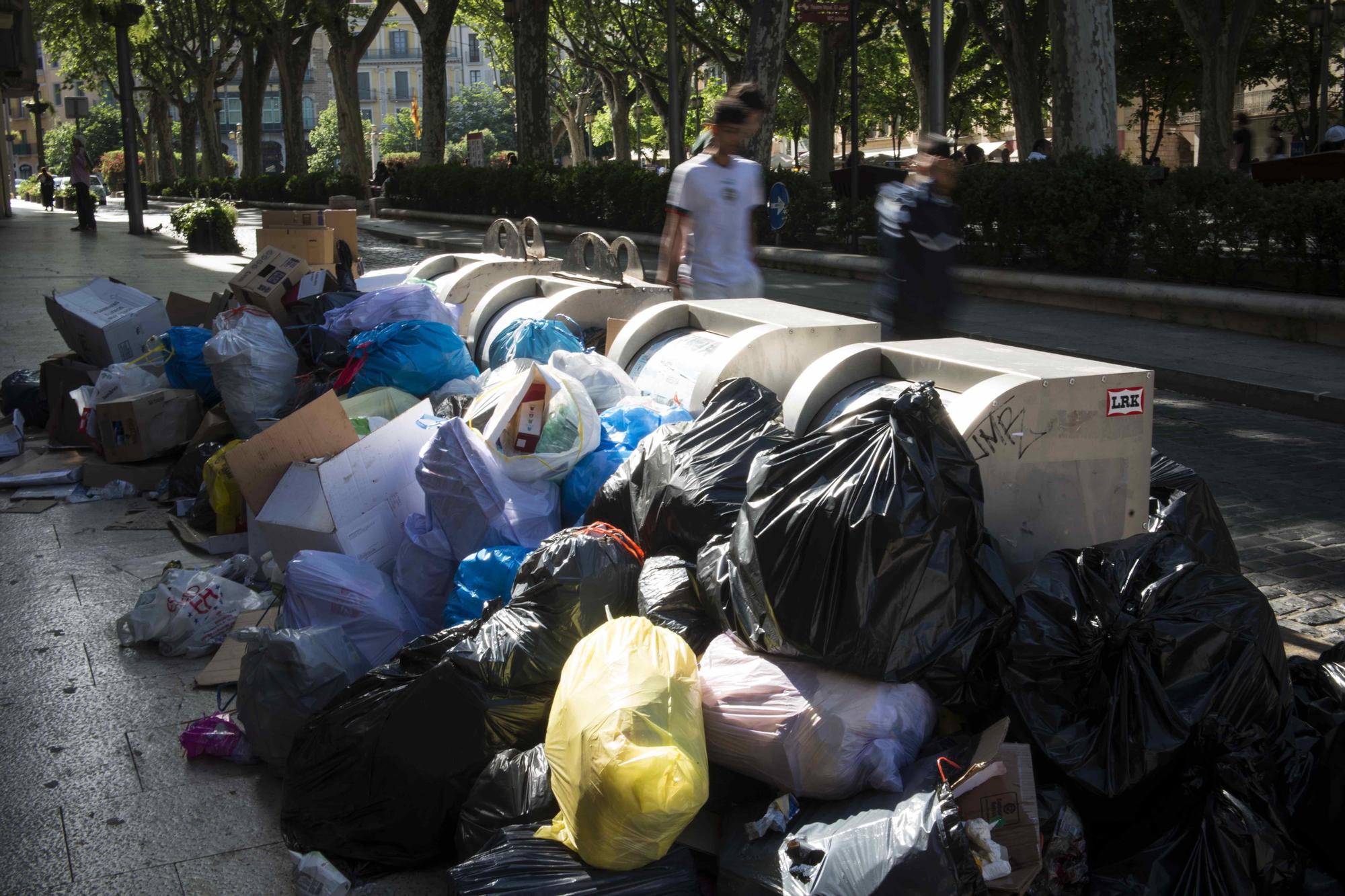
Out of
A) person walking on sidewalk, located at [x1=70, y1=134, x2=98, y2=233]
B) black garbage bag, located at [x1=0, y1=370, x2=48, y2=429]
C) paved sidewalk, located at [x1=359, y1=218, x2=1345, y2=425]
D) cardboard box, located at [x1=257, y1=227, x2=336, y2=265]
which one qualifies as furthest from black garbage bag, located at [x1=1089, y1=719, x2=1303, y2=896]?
person walking on sidewalk, located at [x1=70, y1=134, x2=98, y2=233]

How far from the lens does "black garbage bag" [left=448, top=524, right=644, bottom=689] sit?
305 centimetres

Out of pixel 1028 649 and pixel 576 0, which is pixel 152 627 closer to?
pixel 1028 649

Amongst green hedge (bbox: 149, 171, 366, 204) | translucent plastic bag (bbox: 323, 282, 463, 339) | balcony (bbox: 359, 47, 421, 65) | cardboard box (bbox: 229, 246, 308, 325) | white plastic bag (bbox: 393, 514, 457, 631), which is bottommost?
white plastic bag (bbox: 393, 514, 457, 631)

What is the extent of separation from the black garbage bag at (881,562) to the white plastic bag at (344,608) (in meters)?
1.35

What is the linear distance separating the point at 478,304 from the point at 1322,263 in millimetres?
7389

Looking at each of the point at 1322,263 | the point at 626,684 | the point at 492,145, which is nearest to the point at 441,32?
the point at 1322,263

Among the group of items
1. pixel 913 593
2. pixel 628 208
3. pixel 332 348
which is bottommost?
pixel 913 593

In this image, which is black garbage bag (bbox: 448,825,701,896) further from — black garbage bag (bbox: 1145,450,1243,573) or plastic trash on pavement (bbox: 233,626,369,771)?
black garbage bag (bbox: 1145,450,1243,573)

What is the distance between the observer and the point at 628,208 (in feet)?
64.5

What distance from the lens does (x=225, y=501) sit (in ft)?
16.8

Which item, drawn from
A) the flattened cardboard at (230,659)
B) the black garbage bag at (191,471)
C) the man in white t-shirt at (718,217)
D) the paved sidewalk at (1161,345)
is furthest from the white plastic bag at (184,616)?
the paved sidewalk at (1161,345)

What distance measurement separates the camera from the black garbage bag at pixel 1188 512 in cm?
362

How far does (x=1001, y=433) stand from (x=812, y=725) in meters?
1.03

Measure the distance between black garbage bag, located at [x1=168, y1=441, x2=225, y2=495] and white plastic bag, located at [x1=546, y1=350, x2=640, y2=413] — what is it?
203 cm
